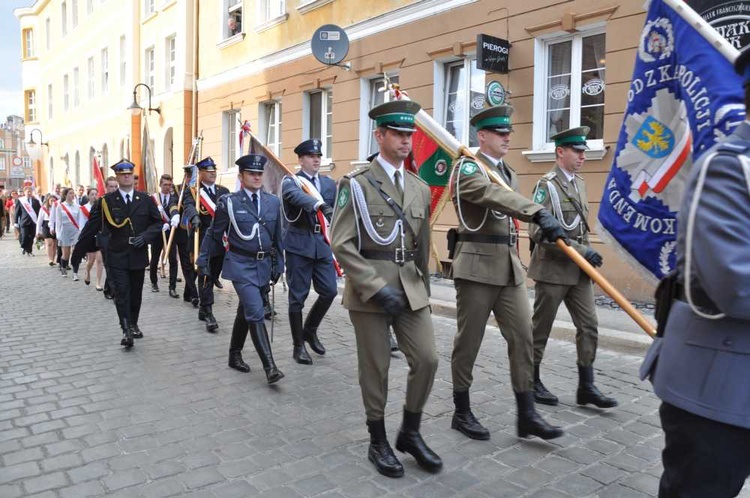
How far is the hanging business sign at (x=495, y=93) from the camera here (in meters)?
10.3

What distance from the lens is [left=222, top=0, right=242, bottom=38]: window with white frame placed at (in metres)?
19.1

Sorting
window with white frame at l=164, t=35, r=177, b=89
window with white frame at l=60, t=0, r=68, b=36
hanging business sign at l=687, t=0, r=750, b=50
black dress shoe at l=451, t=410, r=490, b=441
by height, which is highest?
window with white frame at l=60, t=0, r=68, b=36

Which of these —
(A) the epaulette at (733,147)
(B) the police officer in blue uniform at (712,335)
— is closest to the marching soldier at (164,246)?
(B) the police officer in blue uniform at (712,335)

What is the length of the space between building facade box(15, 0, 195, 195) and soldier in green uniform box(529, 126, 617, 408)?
10.6 meters

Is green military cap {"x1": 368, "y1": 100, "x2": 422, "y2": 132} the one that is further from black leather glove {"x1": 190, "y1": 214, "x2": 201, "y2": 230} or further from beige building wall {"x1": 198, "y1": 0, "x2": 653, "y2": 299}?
black leather glove {"x1": 190, "y1": 214, "x2": 201, "y2": 230}

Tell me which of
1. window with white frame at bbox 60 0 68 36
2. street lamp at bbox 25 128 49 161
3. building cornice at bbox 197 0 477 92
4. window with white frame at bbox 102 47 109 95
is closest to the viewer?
building cornice at bbox 197 0 477 92

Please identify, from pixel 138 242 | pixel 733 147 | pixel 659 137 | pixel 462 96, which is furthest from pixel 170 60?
pixel 733 147

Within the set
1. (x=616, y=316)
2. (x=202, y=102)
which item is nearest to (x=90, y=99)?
(x=202, y=102)

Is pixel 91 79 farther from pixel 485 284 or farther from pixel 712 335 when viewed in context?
pixel 712 335

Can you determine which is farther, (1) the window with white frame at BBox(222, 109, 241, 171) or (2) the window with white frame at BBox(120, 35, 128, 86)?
(2) the window with white frame at BBox(120, 35, 128, 86)

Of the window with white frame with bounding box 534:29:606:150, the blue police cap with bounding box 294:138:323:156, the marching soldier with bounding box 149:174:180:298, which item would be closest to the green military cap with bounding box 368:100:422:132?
the blue police cap with bounding box 294:138:323:156

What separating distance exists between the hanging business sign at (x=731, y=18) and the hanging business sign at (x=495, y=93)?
3.22 m

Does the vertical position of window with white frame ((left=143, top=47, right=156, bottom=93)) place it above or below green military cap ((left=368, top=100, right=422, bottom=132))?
above

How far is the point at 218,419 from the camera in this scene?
4523 mm
